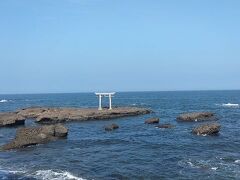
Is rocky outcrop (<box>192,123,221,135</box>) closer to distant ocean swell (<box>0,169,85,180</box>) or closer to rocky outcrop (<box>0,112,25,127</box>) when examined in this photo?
distant ocean swell (<box>0,169,85,180</box>)

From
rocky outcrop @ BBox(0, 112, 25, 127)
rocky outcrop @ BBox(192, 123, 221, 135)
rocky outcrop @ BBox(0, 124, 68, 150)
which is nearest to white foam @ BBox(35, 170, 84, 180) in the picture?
rocky outcrop @ BBox(0, 124, 68, 150)

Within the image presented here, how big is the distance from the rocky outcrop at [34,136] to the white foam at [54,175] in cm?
1322

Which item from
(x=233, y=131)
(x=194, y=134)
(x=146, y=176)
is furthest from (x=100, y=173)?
(x=233, y=131)

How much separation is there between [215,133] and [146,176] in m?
25.7

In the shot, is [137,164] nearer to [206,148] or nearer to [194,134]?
[206,148]

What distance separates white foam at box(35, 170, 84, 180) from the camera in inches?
1275

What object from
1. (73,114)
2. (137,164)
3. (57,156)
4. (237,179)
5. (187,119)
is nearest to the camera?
(237,179)

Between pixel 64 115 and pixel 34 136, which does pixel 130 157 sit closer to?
pixel 34 136

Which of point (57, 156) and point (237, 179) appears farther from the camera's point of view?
point (57, 156)

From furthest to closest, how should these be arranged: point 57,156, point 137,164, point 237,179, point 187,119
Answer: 1. point 187,119
2. point 57,156
3. point 137,164
4. point 237,179

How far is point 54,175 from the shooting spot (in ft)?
109

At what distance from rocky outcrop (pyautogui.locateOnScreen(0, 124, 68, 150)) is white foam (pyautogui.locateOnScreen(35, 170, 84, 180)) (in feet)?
43.4

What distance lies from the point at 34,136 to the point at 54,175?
1738cm

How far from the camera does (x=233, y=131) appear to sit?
58938 mm
